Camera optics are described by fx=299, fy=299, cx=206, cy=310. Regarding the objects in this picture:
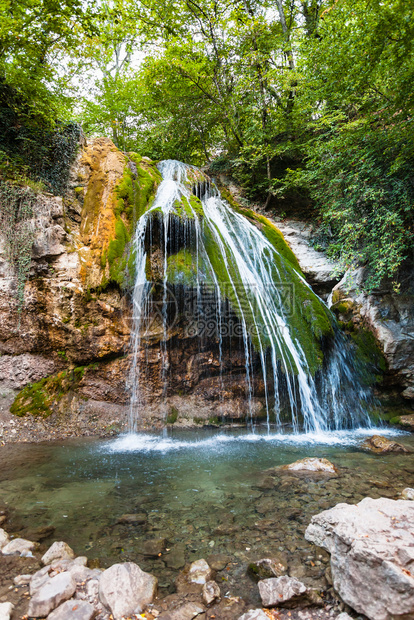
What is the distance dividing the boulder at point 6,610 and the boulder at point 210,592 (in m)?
1.16

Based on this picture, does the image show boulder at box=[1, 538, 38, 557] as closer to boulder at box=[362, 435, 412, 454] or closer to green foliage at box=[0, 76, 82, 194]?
boulder at box=[362, 435, 412, 454]

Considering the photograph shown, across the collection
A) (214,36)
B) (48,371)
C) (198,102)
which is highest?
(214,36)

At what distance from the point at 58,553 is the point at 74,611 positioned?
2.31ft

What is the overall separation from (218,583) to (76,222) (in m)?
8.19

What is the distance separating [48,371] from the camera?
640 centimetres

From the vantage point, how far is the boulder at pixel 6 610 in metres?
1.71

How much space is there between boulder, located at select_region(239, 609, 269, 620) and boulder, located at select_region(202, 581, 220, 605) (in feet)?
0.86

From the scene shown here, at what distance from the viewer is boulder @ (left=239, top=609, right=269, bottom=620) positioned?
67.4 inches

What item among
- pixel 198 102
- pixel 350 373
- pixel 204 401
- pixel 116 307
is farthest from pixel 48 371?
pixel 198 102

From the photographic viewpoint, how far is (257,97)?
40.0ft

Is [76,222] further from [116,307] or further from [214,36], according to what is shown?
[214,36]

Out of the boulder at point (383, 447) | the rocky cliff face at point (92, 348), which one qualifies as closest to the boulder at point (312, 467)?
the boulder at point (383, 447)

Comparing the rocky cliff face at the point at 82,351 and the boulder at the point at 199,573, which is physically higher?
the rocky cliff face at the point at 82,351

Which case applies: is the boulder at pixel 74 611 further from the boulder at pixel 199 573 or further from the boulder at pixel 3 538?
the boulder at pixel 3 538
